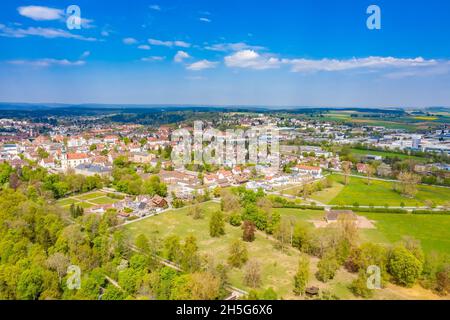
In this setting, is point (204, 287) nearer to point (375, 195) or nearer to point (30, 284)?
point (30, 284)

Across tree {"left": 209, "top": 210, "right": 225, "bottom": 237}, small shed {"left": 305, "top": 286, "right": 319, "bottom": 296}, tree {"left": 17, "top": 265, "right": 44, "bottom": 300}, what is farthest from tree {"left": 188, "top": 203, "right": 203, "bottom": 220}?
tree {"left": 17, "top": 265, "right": 44, "bottom": 300}

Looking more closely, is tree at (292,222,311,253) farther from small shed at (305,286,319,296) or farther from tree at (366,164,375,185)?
tree at (366,164,375,185)

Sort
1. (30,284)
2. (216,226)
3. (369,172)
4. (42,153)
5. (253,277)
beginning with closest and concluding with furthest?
1. (30,284)
2. (253,277)
3. (216,226)
4. (369,172)
5. (42,153)

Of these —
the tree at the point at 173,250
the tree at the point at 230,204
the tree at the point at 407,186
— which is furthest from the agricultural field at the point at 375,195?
the tree at the point at 173,250

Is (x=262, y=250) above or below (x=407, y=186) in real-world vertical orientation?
below

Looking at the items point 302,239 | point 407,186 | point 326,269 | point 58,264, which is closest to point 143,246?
point 58,264

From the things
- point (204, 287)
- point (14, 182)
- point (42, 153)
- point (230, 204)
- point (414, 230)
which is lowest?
point (414, 230)
